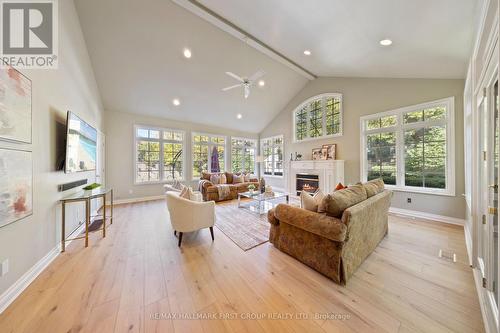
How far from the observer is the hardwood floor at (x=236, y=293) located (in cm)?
139

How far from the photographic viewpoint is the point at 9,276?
1618 mm

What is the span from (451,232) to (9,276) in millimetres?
5885

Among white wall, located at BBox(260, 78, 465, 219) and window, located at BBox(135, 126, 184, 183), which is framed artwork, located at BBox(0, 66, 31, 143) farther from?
white wall, located at BBox(260, 78, 465, 219)

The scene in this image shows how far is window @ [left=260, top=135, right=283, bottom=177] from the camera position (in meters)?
7.63

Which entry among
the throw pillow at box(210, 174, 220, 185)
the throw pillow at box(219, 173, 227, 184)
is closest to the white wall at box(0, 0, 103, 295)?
the throw pillow at box(210, 174, 220, 185)

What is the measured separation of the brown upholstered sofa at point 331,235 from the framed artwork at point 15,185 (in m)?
2.67

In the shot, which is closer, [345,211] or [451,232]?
[345,211]

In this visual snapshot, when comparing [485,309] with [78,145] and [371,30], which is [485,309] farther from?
[78,145]

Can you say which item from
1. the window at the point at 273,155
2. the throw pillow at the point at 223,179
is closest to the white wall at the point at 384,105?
the window at the point at 273,155

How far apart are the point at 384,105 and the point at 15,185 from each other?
6435mm

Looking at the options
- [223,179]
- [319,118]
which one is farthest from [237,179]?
[319,118]

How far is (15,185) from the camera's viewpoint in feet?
5.51

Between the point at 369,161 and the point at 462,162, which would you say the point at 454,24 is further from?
the point at 369,161

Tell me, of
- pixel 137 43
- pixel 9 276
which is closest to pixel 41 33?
pixel 137 43
